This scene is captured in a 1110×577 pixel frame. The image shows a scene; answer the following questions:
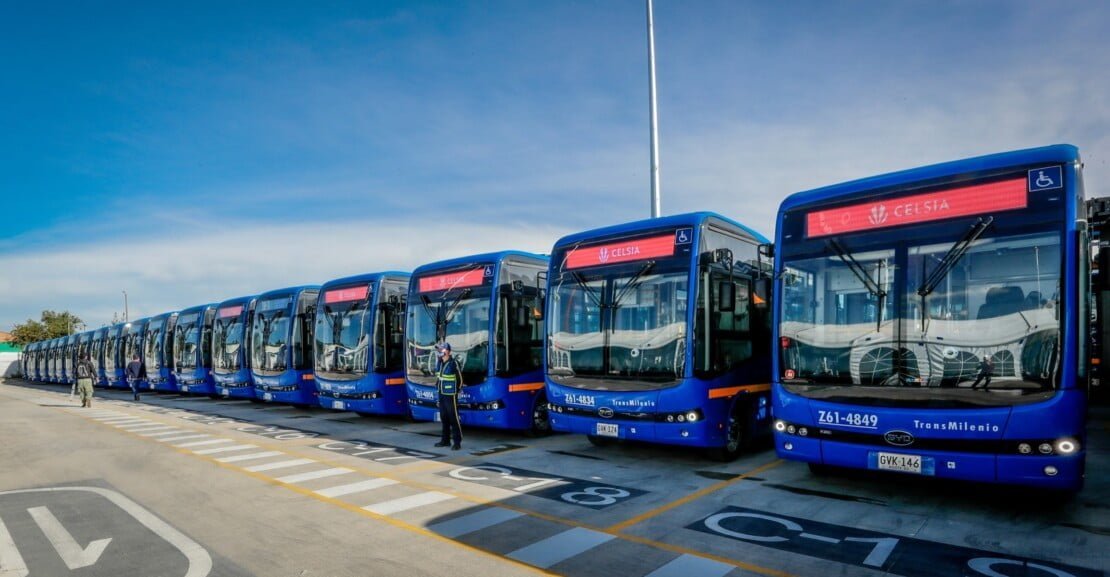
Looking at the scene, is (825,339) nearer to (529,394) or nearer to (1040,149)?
(1040,149)

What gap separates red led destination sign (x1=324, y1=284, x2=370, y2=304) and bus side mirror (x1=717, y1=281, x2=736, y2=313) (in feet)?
30.8

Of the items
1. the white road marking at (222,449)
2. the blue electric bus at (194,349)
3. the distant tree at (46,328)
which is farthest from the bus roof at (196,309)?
the distant tree at (46,328)

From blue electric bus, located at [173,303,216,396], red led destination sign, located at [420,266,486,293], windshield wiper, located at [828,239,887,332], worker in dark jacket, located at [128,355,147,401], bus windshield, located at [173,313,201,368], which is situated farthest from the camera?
worker in dark jacket, located at [128,355,147,401]

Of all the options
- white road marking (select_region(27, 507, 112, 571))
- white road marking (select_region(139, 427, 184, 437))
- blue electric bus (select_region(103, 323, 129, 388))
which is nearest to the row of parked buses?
white road marking (select_region(139, 427, 184, 437))

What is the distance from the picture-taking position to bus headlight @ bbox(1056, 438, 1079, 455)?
5.61m

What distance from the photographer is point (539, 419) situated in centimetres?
1248

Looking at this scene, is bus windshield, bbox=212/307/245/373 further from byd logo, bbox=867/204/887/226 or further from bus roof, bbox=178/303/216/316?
byd logo, bbox=867/204/887/226

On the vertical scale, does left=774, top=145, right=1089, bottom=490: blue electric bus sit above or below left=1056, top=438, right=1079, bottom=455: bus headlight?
above

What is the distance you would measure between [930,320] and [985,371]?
0.65 meters

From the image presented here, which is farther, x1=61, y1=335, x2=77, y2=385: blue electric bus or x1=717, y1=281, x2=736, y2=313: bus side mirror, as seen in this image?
x1=61, y1=335, x2=77, y2=385: blue electric bus

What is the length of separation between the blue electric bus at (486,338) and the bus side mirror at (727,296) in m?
4.15

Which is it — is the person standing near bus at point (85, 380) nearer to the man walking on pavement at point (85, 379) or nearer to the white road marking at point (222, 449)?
the man walking on pavement at point (85, 379)

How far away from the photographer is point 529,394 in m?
12.2

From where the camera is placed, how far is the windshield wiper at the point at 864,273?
668cm
